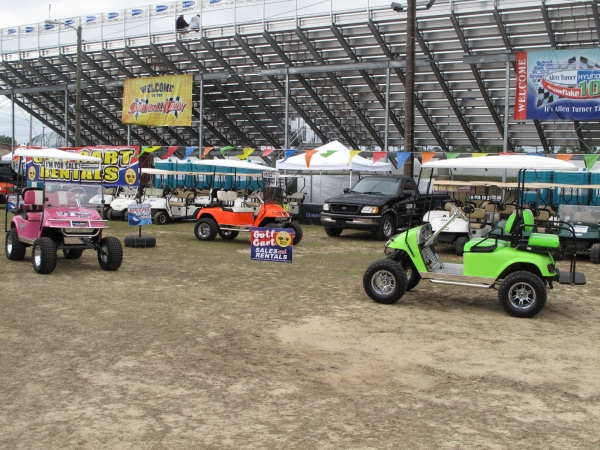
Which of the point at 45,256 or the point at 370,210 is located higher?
the point at 370,210

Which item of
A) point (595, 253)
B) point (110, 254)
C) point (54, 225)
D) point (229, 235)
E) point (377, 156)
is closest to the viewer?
point (54, 225)

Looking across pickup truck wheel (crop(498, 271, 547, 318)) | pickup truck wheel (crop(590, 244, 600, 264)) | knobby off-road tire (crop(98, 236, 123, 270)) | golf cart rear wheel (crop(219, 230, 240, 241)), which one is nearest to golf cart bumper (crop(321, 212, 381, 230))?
golf cart rear wheel (crop(219, 230, 240, 241))

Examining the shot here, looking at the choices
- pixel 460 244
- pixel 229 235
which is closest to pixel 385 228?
pixel 460 244

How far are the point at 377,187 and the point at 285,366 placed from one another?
1276 centimetres

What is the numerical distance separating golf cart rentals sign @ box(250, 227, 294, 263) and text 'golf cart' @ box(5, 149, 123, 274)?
248 centimetres

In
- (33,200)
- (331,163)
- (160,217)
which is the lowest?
(160,217)

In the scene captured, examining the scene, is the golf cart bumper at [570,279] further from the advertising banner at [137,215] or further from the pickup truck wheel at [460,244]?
the advertising banner at [137,215]

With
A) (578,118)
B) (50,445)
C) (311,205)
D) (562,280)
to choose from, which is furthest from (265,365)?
(578,118)

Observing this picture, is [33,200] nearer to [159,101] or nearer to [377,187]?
[377,187]

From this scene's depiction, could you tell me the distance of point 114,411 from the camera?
488 cm

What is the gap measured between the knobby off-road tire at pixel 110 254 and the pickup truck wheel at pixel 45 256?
79cm

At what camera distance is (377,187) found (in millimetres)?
18453

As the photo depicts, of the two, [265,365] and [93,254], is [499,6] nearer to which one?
[93,254]

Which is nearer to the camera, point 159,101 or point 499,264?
point 499,264
